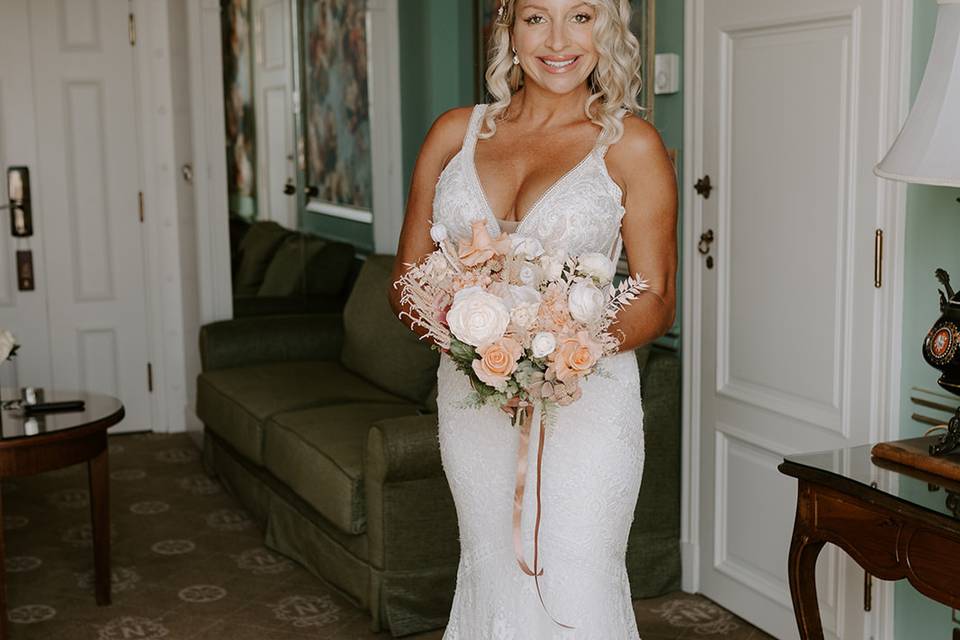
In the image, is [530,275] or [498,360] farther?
[530,275]

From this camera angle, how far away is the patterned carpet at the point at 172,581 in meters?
3.75

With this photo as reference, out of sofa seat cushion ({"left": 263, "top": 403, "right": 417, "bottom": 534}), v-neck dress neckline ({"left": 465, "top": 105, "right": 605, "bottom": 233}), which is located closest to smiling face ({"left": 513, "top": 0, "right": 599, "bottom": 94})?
v-neck dress neckline ({"left": 465, "top": 105, "right": 605, "bottom": 233})

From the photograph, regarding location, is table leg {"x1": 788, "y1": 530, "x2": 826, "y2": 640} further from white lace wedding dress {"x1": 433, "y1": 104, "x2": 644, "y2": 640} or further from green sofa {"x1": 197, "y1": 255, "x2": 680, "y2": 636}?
green sofa {"x1": 197, "y1": 255, "x2": 680, "y2": 636}

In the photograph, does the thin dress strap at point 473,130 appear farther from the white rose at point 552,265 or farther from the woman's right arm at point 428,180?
the white rose at point 552,265

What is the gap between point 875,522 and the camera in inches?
96.1

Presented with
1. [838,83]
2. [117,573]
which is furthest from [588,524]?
[117,573]

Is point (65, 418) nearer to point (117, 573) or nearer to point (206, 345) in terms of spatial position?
point (117, 573)

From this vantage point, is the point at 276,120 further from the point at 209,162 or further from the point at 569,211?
the point at 569,211

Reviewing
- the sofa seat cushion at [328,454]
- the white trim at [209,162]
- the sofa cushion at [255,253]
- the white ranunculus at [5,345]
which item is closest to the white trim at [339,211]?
the sofa cushion at [255,253]

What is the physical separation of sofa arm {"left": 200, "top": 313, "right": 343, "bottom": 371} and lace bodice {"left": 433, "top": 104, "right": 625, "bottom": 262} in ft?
10.2

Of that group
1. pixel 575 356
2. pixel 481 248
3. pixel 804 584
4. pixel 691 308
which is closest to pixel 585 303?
pixel 575 356

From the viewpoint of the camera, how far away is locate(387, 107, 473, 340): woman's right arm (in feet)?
8.58

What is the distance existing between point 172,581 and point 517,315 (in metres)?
2.64

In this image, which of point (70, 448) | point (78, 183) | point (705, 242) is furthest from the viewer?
point (78, 183)
